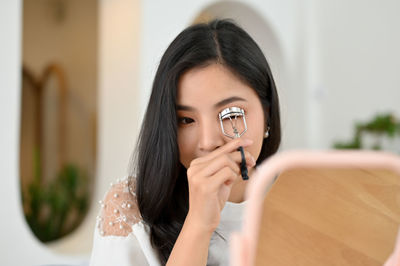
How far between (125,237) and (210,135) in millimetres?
300

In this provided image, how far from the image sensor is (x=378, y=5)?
3.38 metres

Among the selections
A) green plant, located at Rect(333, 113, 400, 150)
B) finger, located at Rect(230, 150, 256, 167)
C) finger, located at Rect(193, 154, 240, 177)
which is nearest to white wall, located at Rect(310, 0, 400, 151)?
green plant, located at Rect(333, 113, 400, 150)

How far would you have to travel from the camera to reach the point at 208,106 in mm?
878

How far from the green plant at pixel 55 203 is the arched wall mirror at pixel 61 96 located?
11 mm

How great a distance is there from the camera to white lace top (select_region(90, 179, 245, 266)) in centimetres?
95

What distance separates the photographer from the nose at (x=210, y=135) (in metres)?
0.88

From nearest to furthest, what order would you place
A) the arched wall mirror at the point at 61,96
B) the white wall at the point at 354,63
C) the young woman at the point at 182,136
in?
the young woman at the point at 182,136, the white wall at the point at 354,63, the arched wall mirror at the point at 61,96

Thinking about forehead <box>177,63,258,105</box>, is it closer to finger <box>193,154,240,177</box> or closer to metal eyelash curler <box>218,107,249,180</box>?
metal eyelash curler <box>218,107,249,180</box>

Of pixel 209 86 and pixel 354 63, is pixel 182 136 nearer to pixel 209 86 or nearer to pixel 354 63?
pixel 209 86

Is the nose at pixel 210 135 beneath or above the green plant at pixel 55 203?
above

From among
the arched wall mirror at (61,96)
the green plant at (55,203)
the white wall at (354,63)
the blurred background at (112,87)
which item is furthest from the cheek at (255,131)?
the arched wall mirror at (61,96)

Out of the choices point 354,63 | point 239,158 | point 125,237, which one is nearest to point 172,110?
point 239,158

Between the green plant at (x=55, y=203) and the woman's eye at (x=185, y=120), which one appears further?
the green plant at (x=55, y=203)

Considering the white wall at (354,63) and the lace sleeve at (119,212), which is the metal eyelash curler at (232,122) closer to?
the lace sleeve at (119,212)
